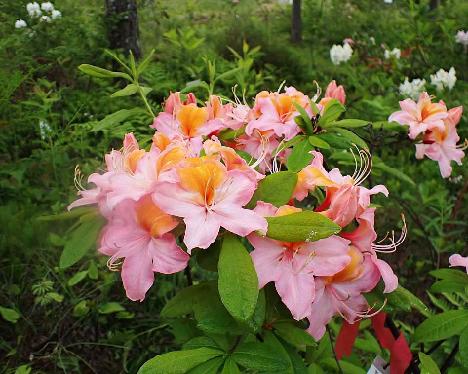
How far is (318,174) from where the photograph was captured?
2.67ft

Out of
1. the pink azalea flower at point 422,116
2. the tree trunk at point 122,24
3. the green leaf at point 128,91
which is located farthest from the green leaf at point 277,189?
the tree trunk at point 122,24

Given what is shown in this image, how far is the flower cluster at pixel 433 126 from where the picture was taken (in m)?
1.24

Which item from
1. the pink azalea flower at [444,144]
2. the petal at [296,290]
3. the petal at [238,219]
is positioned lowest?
the pink azalea flower at [444,144]

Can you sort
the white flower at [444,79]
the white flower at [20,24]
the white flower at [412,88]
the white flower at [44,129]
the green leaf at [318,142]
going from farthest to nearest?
1. the white flower at [20,24]
2. the white flower at [444,79]
3. the white flower at [412,88]
4. the white flower at [44,129]
5. the green leaf at [318,142]

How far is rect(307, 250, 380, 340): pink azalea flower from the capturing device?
0.77 meters

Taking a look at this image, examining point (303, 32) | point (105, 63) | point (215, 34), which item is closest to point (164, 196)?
point (105, 63)

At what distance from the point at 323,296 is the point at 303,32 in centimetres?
698

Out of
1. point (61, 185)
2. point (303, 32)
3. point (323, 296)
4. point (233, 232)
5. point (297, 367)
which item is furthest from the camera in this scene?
point (303, 32)

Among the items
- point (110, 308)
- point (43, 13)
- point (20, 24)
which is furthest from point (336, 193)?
point (43, 13)

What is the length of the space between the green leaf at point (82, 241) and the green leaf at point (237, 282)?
192 millimetres

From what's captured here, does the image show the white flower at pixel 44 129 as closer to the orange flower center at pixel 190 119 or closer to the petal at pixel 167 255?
the orange flower center at pixel 190 119

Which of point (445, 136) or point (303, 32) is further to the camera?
point (303, 32)

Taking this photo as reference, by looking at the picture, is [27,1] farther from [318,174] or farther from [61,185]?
[318,174]

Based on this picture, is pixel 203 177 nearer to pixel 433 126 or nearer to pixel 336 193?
pixel 336 193
